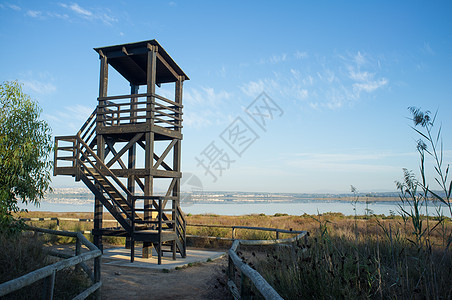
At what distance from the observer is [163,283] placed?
323 inches

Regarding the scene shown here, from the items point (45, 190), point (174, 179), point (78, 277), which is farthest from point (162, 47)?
point (78, 277)

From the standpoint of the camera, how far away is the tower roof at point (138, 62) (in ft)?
40.3

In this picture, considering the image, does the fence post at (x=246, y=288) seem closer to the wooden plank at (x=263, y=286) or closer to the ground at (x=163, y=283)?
the wooden plank at (x=263, y=286)

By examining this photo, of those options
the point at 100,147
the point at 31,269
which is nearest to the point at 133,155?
the point at 100,147

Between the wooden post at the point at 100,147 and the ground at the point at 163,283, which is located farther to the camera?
the wooden post at the point at 100,147

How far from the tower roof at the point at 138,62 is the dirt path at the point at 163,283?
23.4 ft

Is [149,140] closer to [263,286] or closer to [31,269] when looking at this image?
[31,269]

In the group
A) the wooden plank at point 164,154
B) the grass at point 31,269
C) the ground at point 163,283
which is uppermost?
the wooden plank at point 164,154

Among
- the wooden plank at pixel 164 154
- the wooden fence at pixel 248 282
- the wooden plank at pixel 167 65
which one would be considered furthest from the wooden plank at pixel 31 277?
the wooden plank at pixel 167 65

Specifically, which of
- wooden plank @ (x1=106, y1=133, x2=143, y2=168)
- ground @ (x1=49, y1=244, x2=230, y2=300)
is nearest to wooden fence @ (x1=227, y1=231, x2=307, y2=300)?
ground @ (x1=49, y1=244, x2=230, y2=300)

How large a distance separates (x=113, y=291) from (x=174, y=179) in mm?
6049

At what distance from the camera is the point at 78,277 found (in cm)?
641

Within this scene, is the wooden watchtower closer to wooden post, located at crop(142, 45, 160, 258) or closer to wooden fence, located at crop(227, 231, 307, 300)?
wooden post, located at crop(142, 45, 160, 258)

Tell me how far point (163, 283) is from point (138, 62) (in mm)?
8835
